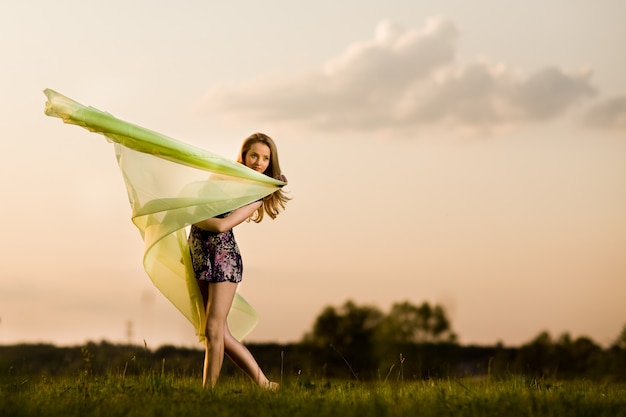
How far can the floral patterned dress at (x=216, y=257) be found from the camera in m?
8.71

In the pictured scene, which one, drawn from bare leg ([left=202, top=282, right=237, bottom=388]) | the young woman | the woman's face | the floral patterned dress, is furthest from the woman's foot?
the woman's face

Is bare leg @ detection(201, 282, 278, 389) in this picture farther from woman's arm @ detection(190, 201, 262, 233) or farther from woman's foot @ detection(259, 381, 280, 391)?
woman's arm @ detection(190, 201, 262, 233)

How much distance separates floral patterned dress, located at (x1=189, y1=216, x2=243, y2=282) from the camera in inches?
343

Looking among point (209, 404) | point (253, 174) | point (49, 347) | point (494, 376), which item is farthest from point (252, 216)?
point (49, 347)

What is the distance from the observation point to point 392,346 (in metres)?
40.8

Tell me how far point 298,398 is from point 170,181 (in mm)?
2708

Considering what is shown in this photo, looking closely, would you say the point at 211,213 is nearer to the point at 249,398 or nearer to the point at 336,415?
the point at 249,398

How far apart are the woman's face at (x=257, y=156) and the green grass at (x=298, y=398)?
7.61 feet

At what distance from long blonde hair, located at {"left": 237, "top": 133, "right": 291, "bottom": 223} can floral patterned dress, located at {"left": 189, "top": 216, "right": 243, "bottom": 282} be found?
638mm

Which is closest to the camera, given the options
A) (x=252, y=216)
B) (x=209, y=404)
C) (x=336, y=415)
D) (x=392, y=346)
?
(x=336, y=415)

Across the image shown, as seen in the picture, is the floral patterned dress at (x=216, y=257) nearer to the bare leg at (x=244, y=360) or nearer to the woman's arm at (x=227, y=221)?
the woman's arm at (x=227, y=221)

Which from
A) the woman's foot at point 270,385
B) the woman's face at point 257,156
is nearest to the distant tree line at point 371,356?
the woman's foot at point 270,385

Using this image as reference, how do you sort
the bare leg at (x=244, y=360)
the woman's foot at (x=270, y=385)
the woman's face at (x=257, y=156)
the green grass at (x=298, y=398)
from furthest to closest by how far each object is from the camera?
1. the woman's face at (x=257, y=156)
2. the bare leg at (x=244, y=360)
3. the woman's foot at (x=270, y=385)
4. the green grass at (x=298, y=398)

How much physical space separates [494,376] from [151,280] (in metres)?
4.04
